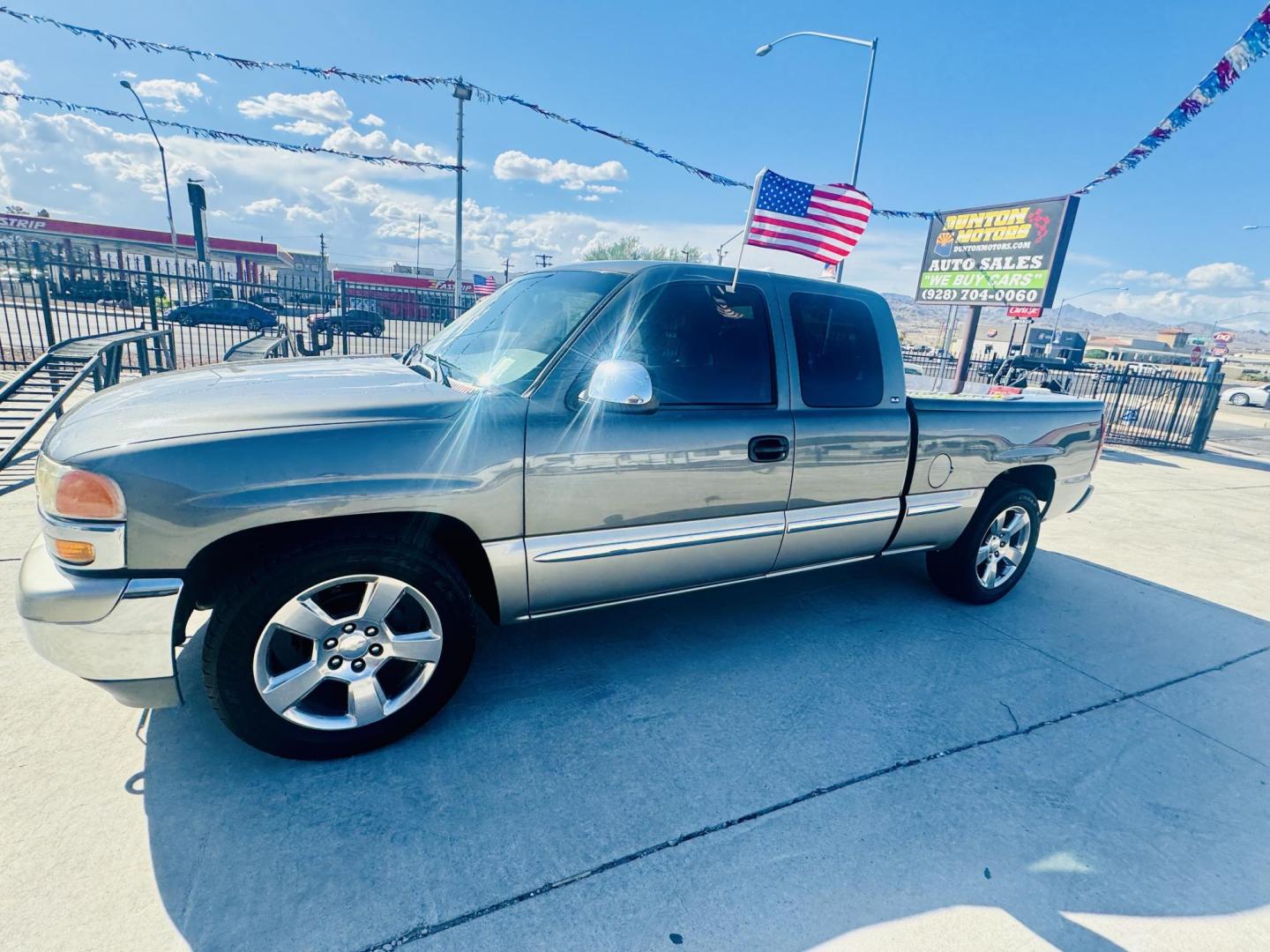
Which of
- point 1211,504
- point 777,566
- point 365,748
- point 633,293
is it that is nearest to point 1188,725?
point 777,566

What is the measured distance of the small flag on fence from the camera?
19.4 ft

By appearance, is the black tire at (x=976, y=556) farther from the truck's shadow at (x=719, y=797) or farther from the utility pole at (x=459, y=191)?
the utility pole at (x=459, y=191)

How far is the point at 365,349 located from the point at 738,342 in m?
18.7

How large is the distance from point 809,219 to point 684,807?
215 inches

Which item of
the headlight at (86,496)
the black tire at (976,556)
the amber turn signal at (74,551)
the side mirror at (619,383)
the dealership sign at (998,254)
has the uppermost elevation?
the dealership sign at (998,254)

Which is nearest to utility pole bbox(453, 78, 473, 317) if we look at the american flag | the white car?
the american flag

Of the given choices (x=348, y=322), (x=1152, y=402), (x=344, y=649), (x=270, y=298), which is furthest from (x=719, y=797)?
(x=270, y=298)

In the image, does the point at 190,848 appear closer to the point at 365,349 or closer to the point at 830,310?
the point at 830,310

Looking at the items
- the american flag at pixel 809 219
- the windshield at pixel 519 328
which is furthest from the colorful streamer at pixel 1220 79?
the windshield at pixel 519 328

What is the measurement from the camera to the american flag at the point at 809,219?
5906 millimetres

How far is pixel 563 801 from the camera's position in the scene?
2271mm

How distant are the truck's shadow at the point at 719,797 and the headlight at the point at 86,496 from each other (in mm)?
974

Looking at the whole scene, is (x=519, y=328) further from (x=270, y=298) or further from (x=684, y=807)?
(x=270, y=298)

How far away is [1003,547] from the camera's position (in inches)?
165
